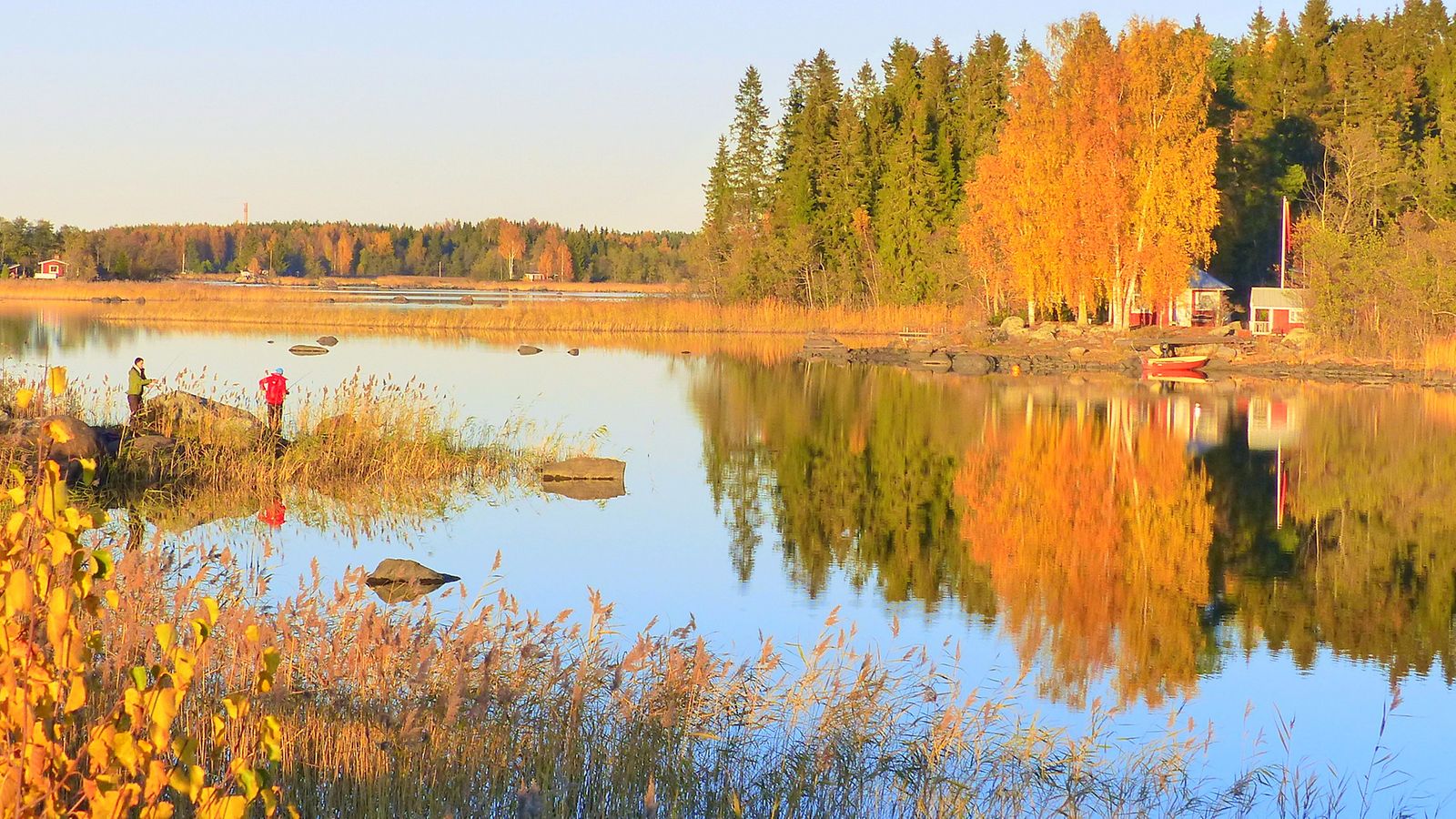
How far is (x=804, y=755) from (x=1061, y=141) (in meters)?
47.2

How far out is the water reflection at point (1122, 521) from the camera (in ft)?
40.7

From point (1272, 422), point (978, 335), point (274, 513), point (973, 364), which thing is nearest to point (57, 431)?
point (274, 513)

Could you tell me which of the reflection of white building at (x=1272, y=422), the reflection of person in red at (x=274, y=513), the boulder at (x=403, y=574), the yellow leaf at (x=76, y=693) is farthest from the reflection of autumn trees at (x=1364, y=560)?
the yellow leaf at (x=76, y=693)

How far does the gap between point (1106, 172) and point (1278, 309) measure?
26.9 feet

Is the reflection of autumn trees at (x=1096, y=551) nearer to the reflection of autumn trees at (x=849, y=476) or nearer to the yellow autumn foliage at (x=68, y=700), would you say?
the reflection of autumn trees at (x=849, y=476)

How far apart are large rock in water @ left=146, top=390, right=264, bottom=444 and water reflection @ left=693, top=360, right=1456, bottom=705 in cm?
627

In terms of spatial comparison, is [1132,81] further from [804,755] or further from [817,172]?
[804,755]

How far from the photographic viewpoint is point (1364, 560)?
1589 centimetres

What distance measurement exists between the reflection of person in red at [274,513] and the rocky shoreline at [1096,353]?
31798 millimetres

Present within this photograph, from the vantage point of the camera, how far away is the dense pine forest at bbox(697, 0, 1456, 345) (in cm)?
4981

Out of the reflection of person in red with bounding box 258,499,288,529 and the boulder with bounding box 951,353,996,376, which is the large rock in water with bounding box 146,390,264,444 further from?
the boulder with bounding box 951,353,996,376

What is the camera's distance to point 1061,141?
51.8 m

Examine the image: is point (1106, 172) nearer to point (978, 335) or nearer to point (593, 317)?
point (978, 335)

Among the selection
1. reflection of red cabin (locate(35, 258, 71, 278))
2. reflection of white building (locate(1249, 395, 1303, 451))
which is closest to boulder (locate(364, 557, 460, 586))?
reflection of white building (locate(1249, 395, 1303, 451))
